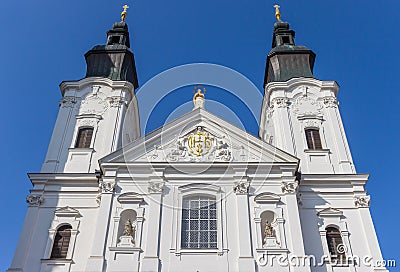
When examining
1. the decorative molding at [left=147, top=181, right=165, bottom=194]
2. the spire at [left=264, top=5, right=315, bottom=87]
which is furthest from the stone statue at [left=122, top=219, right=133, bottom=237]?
the spire at [left=264, top=5, right=315, bottom=87]

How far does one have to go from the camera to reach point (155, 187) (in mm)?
19422

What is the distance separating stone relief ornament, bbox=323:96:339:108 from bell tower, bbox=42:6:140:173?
34.7ft

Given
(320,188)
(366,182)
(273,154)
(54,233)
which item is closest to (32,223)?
(54,233)

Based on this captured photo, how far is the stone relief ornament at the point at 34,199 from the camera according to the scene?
20344 millimetres

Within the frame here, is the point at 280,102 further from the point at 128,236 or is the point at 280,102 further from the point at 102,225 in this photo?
the point at 102,225

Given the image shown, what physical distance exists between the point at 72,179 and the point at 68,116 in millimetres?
4657

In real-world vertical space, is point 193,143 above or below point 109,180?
above

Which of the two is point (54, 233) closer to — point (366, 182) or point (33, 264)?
point (33, 264)

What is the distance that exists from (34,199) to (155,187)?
542cm

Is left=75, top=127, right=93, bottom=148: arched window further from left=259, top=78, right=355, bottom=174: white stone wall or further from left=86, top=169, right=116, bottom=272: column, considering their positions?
left=259, top=78, right=355, bottom=174: white stone wall

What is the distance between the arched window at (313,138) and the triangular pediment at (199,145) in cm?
366

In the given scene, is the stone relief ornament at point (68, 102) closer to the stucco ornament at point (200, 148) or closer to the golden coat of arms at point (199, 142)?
the stucco ornament at point (200, 148)

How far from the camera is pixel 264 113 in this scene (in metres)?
28.2

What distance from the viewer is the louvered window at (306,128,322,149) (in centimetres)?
2364
